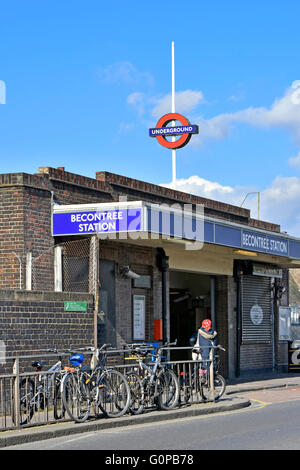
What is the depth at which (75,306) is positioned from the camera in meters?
16.6

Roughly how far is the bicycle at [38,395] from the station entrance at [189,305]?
37.7ft

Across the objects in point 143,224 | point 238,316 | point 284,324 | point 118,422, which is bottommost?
point 118,422

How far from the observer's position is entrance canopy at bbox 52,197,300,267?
1727 centimetres

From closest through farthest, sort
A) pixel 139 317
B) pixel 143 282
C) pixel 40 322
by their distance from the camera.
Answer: pixel 40 322
pixel 139 317
pixel 143 282

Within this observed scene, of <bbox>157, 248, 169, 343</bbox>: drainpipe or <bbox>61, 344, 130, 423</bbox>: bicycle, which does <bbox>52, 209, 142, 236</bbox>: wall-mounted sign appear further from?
<bbox>157, 248, 169, 343</bbox>: drainpipe

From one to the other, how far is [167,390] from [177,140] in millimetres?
10487

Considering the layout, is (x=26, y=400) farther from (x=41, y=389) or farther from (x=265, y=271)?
(x=265, y=271)

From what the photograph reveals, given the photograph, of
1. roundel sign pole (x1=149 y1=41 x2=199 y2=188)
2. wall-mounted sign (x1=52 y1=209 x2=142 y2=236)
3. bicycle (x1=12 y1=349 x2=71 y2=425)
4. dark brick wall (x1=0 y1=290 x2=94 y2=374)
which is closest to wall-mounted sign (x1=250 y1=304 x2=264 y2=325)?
roundel sign pole (x1=149 y1=41 x2=199 y2=188)

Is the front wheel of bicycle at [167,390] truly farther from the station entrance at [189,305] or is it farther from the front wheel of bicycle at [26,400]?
the station entrance at [189,305]

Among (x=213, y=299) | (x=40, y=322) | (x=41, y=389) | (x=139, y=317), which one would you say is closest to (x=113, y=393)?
(x=41, y=389)

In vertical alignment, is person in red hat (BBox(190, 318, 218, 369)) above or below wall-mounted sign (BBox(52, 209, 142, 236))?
below

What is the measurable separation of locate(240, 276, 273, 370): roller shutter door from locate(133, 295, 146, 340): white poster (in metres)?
5.62

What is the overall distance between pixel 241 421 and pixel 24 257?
599cm

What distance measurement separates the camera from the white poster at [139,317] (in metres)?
20.8
